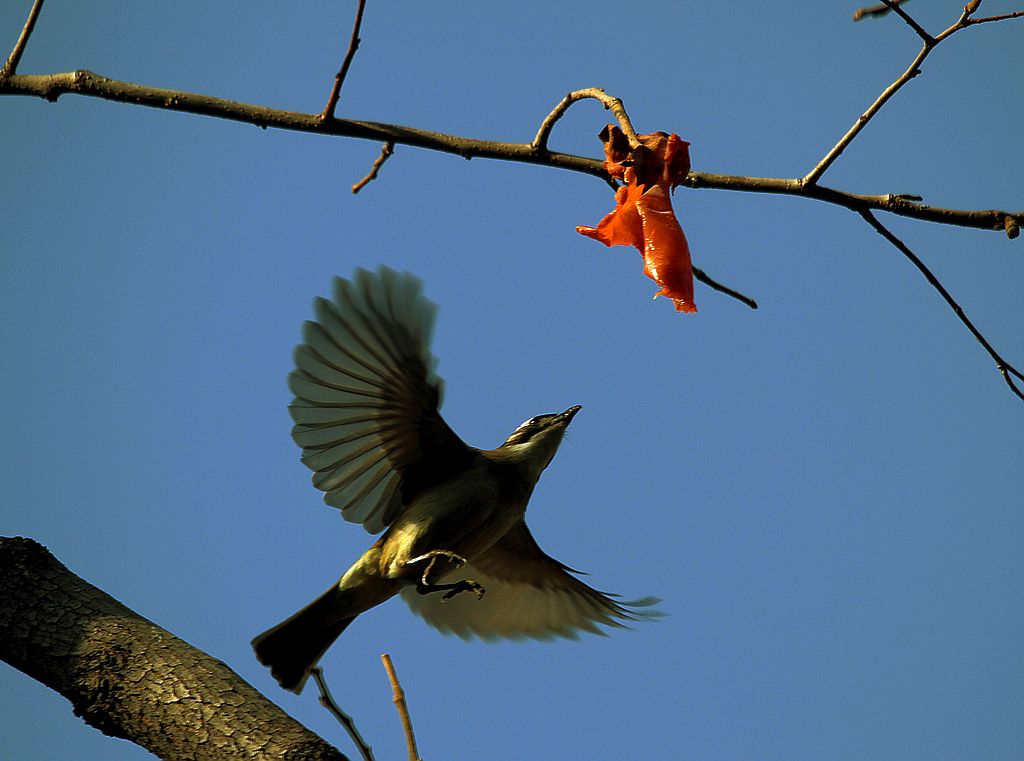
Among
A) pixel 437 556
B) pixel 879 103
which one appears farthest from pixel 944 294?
pixel 437 556

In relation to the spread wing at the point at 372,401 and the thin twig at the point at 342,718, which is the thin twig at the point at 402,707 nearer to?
the thin twig at the point at 342,718

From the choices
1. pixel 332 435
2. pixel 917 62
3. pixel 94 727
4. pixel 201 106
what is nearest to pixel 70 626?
pixel 94 727

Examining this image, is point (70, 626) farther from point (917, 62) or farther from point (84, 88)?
point (917, 62)

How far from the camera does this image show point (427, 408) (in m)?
4.78

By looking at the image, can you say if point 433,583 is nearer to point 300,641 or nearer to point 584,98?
point 300,641

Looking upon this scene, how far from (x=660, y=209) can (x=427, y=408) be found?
1.93 metres

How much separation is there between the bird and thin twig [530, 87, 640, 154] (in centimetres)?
165

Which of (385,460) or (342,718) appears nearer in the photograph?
(342,718)

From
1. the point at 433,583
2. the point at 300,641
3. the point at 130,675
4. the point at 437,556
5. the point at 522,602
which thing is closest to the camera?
the point at 130,675

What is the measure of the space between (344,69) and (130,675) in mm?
1855

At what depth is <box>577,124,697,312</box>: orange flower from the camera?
3.12 meters

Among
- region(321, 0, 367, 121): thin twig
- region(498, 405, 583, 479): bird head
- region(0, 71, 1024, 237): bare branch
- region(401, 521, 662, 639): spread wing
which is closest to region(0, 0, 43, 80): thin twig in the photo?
region(0, 71, 1024, 237): bare branch

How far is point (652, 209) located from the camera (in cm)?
320

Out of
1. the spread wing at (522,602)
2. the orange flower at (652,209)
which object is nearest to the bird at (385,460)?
the spread wing at (522,602)
